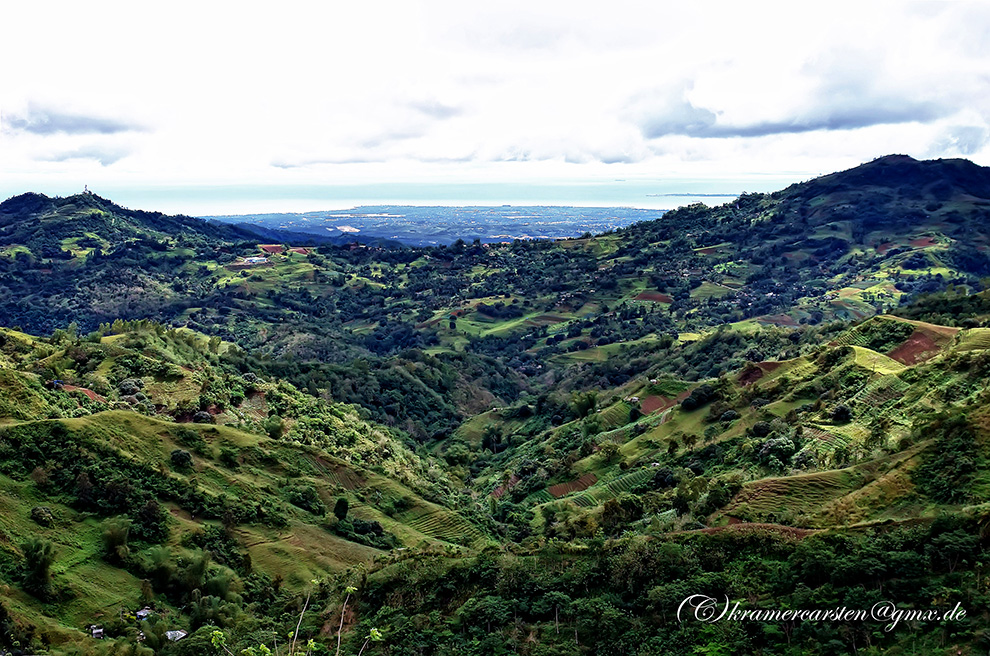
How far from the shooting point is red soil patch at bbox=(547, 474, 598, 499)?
55.9 metres

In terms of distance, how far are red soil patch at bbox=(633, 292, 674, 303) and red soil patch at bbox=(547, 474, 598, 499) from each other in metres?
110

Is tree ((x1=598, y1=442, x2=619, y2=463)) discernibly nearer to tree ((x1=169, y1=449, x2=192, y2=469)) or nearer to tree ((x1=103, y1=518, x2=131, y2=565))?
tree ((x1=169, y1=449, x2=192, y2=469))

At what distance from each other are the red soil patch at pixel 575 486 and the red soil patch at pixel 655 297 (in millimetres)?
109843

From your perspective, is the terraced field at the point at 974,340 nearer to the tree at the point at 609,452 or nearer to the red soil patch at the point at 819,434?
the red soil patch at the point at 819,434

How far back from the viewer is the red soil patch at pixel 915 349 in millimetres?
52537

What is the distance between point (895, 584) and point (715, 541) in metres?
5.93

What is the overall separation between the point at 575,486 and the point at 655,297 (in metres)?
113

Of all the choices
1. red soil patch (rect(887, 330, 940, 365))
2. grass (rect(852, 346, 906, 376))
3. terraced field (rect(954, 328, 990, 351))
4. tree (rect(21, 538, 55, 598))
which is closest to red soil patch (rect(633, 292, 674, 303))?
red soil patch (rect(887, 330, 940, 365))

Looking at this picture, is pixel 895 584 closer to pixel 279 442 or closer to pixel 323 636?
pixel 323 636

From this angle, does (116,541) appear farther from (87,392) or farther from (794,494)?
(794,494)

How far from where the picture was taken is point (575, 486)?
5659 centimetres

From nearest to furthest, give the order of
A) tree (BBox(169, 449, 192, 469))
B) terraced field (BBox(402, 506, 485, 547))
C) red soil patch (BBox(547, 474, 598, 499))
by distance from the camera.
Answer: tree (BBox(169, 449, 192, 469)) < terraced field (BBox(402, 506, 485, 547)) < red soil patch (BBox(547, 474, 598, 499))

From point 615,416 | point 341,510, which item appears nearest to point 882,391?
point 615,416

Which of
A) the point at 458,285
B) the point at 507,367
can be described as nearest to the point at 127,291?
the point at 458,285
